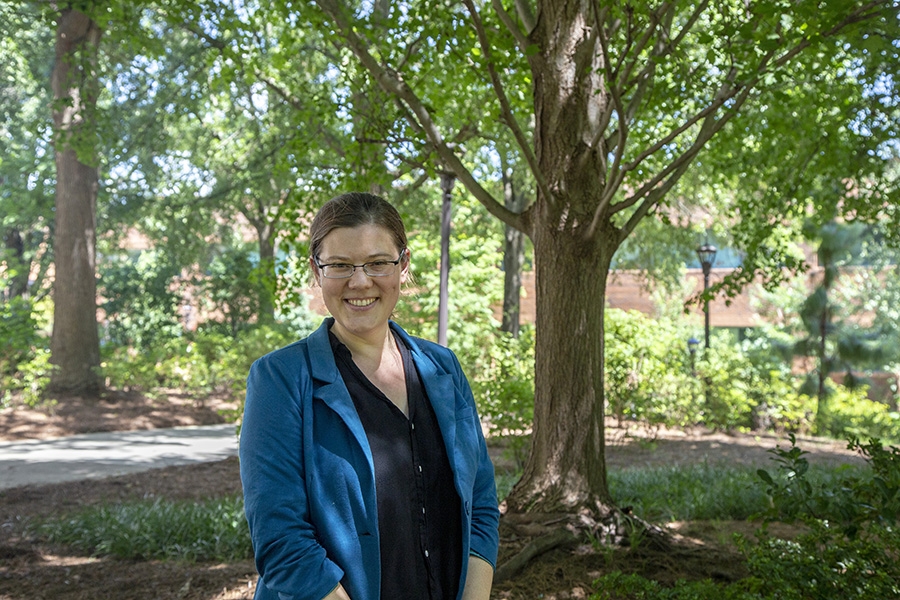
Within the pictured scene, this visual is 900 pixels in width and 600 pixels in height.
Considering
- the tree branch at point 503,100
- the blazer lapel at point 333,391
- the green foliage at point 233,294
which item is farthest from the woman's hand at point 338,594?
the green foliage at point 233,294

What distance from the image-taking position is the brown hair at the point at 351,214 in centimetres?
228

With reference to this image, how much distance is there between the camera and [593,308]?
6.30 meters

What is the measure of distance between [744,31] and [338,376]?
4019 mm

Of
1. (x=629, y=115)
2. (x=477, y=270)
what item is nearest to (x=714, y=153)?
(x=629, y=115)

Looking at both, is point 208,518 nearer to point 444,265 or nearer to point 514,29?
point 514,29

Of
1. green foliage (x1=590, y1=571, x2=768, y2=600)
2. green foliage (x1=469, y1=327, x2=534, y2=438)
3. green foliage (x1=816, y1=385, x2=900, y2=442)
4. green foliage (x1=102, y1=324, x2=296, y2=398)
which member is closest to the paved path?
green foliage (x1=102, y1=324, x2=296, y2=398)

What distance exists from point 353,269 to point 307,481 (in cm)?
57

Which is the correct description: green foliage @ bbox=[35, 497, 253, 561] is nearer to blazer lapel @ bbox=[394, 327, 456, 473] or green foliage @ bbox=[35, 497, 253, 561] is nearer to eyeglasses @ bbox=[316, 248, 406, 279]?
blazer lapel @ bbox=[394, 327, 456, 473]

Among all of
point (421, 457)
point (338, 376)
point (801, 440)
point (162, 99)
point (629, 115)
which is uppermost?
point (162, 99)

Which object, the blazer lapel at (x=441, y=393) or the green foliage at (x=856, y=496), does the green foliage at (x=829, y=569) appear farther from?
the blazer lapel at (x=441, y=393)

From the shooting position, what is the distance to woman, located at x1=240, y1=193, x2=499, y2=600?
6.64 ft

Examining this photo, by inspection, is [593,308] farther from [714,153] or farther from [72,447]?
[72,447]

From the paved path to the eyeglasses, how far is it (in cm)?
888

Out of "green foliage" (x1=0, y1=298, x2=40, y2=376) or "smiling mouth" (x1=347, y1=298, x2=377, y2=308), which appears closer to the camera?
"smiling mouth" (x1=347, y1=298, x2=377, y2=308)
